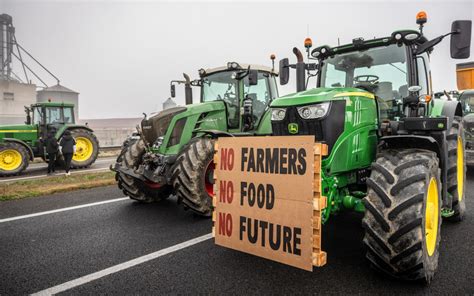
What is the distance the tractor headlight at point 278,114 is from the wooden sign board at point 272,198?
732 mm

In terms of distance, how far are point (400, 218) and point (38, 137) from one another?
45.7 ft

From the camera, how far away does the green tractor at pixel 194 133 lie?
Result: 16.4ft

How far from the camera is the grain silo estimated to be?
→ 39656mm

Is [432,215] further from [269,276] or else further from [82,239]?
[82,239]

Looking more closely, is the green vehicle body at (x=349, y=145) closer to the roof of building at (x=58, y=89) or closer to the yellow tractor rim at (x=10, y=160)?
the yellow tractor rim at (x=10, y=160)

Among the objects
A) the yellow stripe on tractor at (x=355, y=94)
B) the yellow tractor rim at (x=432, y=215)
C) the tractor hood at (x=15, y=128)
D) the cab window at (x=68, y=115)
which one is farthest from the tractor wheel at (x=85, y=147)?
the yellow tractor rim at (x=432, y=215)

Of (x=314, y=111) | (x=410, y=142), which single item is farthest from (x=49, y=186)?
(x=410, y=142)

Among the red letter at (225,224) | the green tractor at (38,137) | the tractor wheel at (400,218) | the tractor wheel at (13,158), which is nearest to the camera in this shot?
the tractor wheel at (400,218)

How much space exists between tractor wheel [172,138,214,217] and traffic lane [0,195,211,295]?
29 cm

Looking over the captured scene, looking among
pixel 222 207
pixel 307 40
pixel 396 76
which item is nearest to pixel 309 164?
pixel 222 207

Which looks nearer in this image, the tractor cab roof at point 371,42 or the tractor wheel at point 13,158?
the tractor cab roof at point 371,42

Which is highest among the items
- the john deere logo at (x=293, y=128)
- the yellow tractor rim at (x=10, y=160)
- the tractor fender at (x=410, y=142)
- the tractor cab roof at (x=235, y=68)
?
the tractor cab roof at (x=235, y=68)

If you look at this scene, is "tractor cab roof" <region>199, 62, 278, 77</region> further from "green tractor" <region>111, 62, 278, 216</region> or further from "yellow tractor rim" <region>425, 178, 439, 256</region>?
"yellow tractor rim" <region>425, 178, 439, 256</region>

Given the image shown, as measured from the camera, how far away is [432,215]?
318 centimetres
